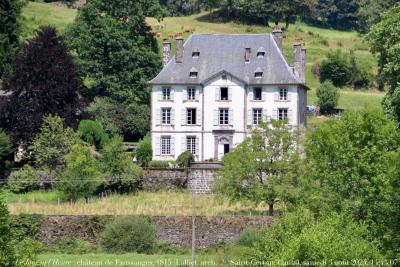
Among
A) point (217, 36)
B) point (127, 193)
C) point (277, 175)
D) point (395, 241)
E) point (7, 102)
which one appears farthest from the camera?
point (217, 36)

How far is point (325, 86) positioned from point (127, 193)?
27357 mm

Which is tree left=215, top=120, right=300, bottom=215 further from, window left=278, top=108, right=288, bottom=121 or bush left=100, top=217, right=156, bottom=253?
window left=278, top=108, right=288, bottom=121

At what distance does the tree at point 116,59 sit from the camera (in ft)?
290

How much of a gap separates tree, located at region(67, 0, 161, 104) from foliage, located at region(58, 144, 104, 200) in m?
18.6

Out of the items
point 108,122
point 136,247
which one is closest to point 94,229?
point 136,247

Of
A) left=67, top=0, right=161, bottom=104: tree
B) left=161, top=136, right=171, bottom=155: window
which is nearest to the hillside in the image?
left=67, top=0, right=161, bottom=104: tree

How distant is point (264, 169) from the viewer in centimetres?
6500

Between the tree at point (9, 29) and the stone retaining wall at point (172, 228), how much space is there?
94.9ft

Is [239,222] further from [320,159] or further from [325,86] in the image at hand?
[325,86]

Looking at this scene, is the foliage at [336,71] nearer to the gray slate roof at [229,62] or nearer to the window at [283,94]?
the gray slate roof at [229,62]

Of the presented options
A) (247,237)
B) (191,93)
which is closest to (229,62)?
(191,93)

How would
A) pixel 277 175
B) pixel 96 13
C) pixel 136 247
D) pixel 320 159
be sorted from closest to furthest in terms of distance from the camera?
pixel 320 159 < pixel 136 247 < pixel 277 175 < pixel 96 13

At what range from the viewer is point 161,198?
68375mm

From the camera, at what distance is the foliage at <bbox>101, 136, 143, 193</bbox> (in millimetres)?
69188
